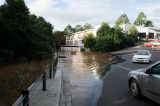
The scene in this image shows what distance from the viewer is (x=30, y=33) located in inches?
1532

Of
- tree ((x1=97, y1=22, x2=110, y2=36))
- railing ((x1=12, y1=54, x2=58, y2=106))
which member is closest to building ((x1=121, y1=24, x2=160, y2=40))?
tree ((x1=97, y1=22, x2=110, y2=36))

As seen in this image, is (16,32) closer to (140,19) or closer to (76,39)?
(76,39)

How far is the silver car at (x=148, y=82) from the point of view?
881cm

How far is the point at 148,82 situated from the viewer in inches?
364

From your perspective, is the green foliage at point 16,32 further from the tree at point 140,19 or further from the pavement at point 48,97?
the tree at point 140,19

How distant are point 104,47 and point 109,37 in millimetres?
2780

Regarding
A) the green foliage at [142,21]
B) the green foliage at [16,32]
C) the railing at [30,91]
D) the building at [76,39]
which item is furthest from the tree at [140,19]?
the railing at [30,91]

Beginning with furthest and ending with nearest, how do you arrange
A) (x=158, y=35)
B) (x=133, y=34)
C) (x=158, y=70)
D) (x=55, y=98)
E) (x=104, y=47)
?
(x=158, y=35), (x=133, y=34), (x=104, y=47), (x=55, y=98), (x=158, y=70)

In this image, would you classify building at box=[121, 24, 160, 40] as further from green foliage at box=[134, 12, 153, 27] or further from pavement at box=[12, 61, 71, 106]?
pavement at box=[12, 61, 71, 106]

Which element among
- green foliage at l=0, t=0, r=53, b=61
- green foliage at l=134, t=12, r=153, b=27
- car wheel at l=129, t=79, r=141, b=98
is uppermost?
green foliage at l=134, t=12, r=153, b=27

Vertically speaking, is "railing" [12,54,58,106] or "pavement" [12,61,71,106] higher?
"railing" [12,54,58,106]

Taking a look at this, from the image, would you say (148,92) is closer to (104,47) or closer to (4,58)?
(4,58)

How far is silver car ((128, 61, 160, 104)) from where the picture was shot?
347 inches

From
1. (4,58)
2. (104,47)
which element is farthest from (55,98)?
(104,47)
